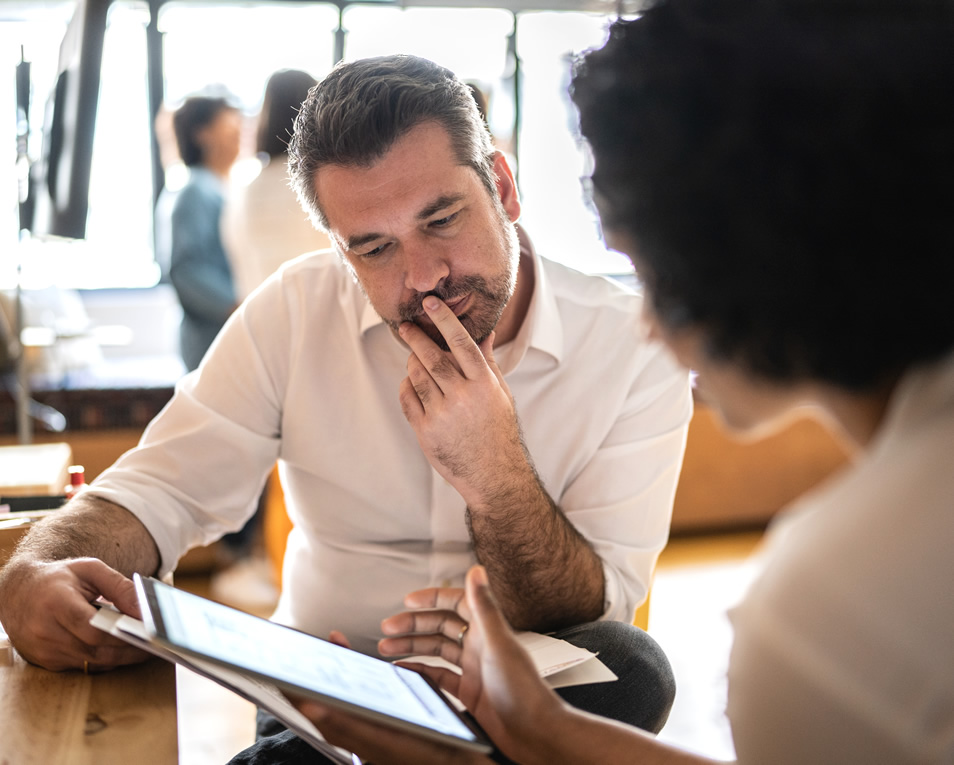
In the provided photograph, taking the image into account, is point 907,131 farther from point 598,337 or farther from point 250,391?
point 250,391

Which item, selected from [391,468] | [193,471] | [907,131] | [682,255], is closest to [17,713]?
[193,471]

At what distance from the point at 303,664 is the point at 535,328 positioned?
69 centimetres

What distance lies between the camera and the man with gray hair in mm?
1163

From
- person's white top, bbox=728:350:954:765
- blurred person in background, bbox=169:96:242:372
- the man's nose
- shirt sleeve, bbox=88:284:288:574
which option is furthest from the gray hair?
blurred person in background, bbox=169:96:242:372

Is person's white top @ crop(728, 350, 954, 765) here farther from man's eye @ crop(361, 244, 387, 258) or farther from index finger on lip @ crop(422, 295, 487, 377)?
man's eye @ crop(361, 244, 387, 258)

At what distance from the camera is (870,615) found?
487mm

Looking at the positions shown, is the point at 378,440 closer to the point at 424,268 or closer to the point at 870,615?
the point at 424,268

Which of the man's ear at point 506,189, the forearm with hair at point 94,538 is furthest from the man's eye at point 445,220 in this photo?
the forearm with hair at point 94,538

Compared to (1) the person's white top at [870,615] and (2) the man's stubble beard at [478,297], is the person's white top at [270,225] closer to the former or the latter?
(2) the man's stubble beard at [478,297]

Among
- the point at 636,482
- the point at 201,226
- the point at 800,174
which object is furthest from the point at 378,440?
the point at 201,226

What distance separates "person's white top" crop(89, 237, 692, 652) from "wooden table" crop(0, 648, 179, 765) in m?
0.40

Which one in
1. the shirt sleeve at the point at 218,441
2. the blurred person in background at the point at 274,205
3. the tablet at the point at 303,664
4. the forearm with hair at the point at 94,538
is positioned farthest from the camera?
the blurred person in background at the point at 274,205

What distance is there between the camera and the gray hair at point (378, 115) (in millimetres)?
1179

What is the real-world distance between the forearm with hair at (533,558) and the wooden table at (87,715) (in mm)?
427
